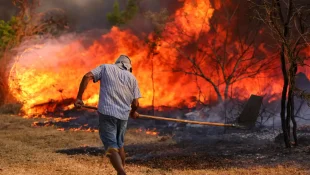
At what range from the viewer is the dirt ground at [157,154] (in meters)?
7.32

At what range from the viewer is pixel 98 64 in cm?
1833

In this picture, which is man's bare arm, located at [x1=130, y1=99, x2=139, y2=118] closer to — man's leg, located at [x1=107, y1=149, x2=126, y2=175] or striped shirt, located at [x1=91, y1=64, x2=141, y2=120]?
striped shirt, located at [x1=91, y1=64, x2=141, y2=120]

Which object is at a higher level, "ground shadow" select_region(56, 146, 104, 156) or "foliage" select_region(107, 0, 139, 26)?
"foliage" select_region(107, 0, 139, 26)

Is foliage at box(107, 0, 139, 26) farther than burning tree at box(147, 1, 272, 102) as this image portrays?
Yes

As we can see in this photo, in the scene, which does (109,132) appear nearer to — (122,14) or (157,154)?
(157,154)

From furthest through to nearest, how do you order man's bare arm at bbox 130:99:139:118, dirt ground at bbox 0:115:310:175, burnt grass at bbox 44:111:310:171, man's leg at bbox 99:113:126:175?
1. burnt grass at bbox 44:111:310:171
2. dirt ground at bbox 0:115:310:175
3. man's bare arm at bbox 130:99:139:118
4. man's leg at bbox 99:113:126:175

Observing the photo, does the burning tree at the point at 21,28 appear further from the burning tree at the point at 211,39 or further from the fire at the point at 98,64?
the burning tree at the point at 211,39

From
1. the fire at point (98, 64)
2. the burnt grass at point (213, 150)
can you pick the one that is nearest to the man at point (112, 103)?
the burnt grass at point (213, 150)

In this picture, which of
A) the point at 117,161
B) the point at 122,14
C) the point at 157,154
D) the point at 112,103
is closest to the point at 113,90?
the point at 112,103

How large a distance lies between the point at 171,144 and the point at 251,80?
6009mm

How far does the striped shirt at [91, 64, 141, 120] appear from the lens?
5.73 meters

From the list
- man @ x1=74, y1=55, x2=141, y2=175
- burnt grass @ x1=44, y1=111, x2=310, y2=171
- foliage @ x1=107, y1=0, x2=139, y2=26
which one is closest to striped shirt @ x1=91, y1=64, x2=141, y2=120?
man @ x1=74, y1=55, x2=141, y2=175

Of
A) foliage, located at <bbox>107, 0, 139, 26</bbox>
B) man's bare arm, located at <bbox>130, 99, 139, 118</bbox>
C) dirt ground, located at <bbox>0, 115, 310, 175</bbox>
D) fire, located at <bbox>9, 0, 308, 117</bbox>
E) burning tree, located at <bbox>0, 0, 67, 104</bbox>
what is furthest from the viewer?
foliage, located at <bbox>107, 0, 139, 26</bbox>

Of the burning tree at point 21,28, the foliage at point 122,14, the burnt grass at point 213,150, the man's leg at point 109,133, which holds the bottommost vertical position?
the burnt grass at point 213,150
